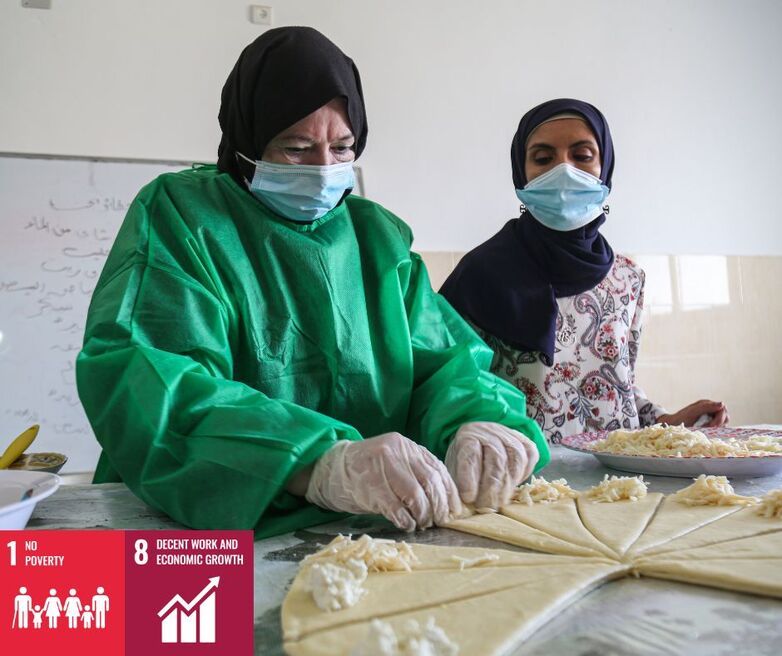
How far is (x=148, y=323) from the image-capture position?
107cm

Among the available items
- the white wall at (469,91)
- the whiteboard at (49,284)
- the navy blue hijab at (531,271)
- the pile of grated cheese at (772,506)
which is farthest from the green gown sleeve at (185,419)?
the white wall at (469,91)

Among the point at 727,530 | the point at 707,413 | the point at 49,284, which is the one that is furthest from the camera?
the point at 49,284

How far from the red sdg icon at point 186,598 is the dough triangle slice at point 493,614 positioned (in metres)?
0.07

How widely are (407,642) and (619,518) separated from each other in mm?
509

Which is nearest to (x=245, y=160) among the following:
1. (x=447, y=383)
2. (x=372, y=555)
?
(x=447, y=383)

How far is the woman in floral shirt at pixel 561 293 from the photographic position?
196 centimetres

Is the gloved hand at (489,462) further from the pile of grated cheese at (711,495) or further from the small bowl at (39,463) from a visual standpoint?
the small bowl at (39,463)

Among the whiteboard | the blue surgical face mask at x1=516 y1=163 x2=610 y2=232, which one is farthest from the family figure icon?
the whiteboard

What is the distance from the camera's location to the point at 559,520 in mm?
977

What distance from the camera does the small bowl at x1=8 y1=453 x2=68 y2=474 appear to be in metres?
1.48

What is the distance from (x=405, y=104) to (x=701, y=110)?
6.36 ft

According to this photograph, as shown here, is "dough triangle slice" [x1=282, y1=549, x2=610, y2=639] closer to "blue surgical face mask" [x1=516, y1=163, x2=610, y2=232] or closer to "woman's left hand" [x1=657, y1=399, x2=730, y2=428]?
"woman's left hand" [x1=657, y1=399, x2=730, y2=428]

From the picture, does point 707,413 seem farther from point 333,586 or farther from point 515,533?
point 333,586

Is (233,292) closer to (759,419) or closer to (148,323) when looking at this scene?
(148,323)
